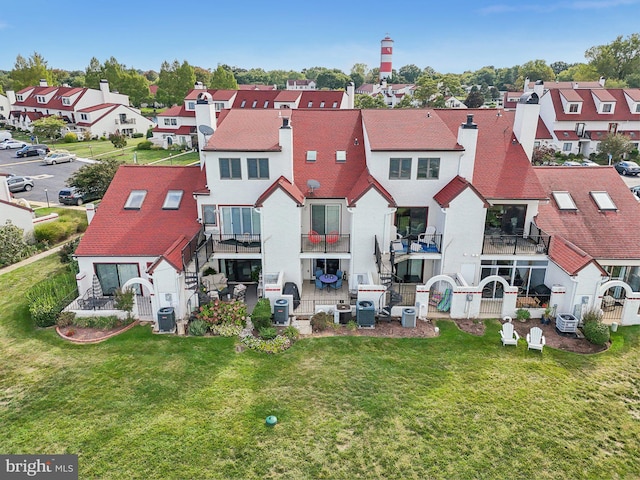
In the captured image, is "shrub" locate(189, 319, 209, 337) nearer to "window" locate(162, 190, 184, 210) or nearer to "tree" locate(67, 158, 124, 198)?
"window" locate(162, 190, 184, 210)

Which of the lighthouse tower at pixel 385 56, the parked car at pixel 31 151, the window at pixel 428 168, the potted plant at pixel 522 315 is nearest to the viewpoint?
the potted plant at pixel 522 315

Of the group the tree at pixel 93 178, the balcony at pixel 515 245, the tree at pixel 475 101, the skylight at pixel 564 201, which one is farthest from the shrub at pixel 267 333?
the tree at pixel 475 101

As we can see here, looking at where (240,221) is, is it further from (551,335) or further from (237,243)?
(551,335)

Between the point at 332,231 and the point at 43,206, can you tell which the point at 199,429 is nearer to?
the point at 332,231

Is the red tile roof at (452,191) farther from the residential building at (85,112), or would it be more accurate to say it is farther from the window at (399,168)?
the residential building at (85,112)

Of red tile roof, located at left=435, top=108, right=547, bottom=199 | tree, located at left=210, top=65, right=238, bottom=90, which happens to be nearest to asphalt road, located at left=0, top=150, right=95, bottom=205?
tree, located at left=210, top=65, right=238, bottom=90

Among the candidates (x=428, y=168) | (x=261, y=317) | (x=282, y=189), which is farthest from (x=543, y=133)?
(x=261, y=317)
